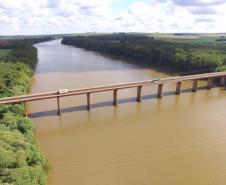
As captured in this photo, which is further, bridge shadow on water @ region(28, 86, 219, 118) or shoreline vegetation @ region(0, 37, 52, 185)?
bridge shadow on water @ region(28, 86, 219, 118)

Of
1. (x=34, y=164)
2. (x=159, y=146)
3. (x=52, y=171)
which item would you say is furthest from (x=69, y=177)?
(x=159, y=146)

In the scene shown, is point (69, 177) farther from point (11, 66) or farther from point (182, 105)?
point (11, 66)

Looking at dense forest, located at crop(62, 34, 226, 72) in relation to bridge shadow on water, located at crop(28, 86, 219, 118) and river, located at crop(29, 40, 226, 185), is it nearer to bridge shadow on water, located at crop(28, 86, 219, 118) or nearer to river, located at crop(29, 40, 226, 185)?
river, located at crop(29, 40, 226, 185)

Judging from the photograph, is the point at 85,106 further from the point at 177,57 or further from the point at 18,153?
the point at 177,57

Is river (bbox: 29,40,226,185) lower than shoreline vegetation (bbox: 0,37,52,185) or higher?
lower

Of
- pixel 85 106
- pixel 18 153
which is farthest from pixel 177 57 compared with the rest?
pixel 18 153

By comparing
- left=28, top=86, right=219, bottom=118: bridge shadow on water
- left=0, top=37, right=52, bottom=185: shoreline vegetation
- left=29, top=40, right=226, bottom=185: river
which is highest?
left=0, top=37, right=52, bottom=185: shoreline vegetation

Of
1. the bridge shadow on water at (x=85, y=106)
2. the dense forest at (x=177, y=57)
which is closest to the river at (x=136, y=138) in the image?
the bridge shadow on water at (x=85, y=106)

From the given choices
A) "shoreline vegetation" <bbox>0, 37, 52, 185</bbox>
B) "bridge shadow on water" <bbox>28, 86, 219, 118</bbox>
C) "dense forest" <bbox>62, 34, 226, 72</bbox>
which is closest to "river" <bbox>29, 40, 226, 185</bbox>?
"bridge shadow on water" <bbox>28, 86, 219, 118</bbox>

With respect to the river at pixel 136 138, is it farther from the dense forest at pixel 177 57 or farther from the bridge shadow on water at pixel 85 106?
the dense forest at pixel 177 57
